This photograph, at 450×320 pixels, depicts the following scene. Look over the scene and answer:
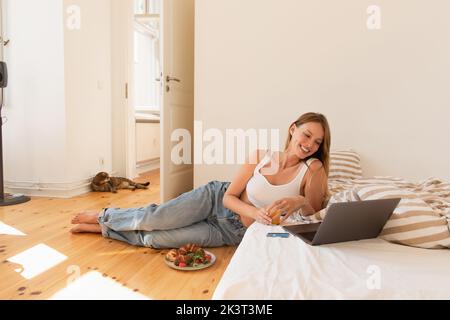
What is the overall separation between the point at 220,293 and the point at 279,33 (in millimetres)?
2516

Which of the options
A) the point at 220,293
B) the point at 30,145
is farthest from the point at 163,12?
the point at 220,293

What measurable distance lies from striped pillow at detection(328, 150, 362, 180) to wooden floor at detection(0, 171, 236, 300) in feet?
3.23

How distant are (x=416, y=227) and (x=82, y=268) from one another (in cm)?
140

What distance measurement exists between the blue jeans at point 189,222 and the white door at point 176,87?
98 cm

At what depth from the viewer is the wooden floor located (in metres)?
1.46

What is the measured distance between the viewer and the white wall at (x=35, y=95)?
316cm

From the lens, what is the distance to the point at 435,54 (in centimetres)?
272

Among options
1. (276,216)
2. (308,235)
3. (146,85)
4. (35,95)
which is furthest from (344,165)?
(146,85)

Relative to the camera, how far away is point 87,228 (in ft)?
7.26

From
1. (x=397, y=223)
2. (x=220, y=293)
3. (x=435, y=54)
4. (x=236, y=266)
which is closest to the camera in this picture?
(x=220, y=293)

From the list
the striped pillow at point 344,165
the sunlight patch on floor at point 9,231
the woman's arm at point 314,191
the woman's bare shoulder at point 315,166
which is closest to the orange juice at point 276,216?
the woman's arm at point 314,191

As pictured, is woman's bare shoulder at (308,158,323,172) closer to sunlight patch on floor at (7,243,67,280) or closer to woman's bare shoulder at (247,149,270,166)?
woman's bare shoulder at (247,149,270,166)

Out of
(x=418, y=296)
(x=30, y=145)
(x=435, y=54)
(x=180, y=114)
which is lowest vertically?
(x=418, y=296)
